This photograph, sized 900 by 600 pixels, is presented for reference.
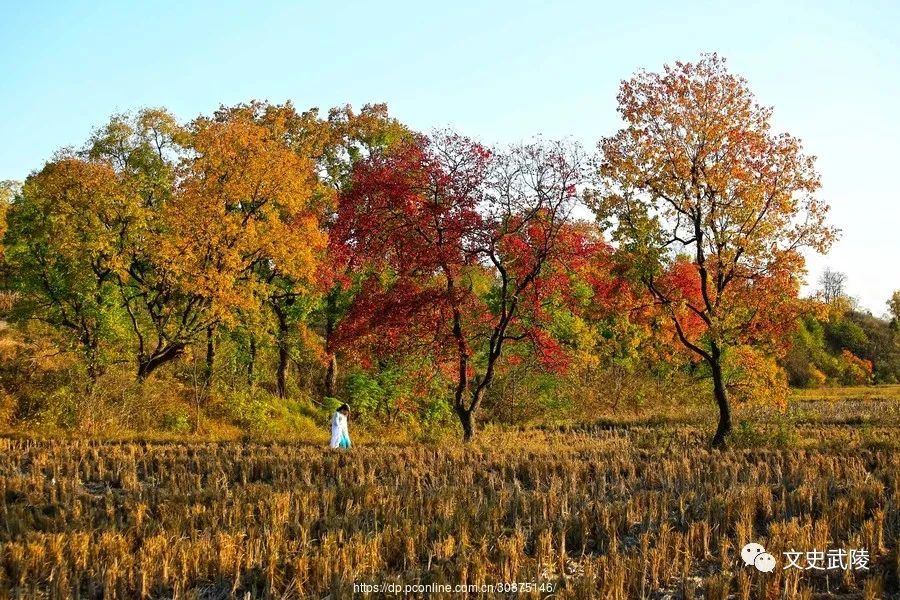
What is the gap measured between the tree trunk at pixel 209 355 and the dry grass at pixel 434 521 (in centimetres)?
1009

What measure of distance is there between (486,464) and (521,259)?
5.70 meters

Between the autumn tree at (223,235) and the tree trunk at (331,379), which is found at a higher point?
the autumn tree at (223,235)

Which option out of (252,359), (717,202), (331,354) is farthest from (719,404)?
(252,359)

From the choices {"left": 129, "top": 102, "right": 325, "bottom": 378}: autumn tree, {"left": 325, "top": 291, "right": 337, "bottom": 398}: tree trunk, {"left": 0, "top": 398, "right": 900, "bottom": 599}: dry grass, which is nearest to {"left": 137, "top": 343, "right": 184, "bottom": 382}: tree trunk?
{"left": 129, "top": 102, "right": 325, "bottom": 378}: autumn tree

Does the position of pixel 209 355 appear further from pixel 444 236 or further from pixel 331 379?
pixel 444 236

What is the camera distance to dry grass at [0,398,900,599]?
599cm

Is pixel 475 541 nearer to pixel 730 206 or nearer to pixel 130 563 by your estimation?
pixel 130 563

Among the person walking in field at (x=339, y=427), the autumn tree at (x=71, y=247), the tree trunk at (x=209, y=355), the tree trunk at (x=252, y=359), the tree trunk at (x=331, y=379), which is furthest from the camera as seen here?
the tree trunk at (x=331, y=379)

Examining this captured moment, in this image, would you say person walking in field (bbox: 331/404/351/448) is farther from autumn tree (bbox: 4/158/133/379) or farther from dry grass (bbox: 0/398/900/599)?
autumn tree (bbox: 4/158/133/379)

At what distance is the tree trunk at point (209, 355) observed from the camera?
24105mm

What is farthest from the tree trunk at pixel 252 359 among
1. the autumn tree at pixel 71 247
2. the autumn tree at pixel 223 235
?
the autumn tree at pixel 71 247

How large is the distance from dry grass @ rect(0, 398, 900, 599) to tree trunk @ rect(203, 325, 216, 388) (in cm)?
1009

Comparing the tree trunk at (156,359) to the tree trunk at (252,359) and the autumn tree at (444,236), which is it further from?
the autumn tree at (444,236)

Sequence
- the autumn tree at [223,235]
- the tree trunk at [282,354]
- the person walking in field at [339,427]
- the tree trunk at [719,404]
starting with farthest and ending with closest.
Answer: the tree trunk at [282,354] → the autumn tree at [223,235] → the tree trunk at [719,404] → the person walking in field at [339,427]
